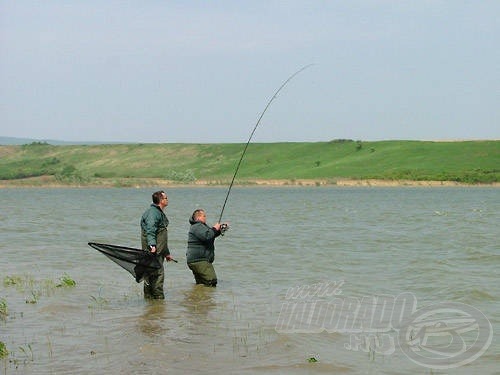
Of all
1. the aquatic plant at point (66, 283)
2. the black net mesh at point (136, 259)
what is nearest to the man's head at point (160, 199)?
the black net mesh at point (136, 259)

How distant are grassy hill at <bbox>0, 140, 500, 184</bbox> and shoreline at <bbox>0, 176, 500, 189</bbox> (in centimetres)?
66

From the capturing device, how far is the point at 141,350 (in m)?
9.91

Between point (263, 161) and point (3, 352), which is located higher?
point (263, 161)

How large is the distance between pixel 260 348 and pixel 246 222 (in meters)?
28.9

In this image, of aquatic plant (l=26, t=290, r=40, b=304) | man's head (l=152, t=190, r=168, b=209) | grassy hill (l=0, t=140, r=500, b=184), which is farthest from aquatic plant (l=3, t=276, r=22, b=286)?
grassy hill (l=0, t=140, r=500, b=184)

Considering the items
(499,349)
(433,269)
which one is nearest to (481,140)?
(433,269)

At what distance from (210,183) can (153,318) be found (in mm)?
104756

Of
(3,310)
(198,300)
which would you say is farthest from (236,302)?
(3,310)

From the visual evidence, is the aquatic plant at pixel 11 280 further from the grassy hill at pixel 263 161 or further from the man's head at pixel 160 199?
the grassy hill at pixel 263 161

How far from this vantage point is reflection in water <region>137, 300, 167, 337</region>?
1109 cm

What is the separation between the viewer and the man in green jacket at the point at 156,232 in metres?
12.7

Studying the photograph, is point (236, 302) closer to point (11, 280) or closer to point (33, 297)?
point (33, 297)

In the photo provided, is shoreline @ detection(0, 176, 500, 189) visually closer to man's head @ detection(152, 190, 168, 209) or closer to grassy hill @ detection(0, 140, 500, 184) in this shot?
grassy hill @ detection(0, 140, 500, 184)

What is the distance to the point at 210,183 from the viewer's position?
11675 centimetres
